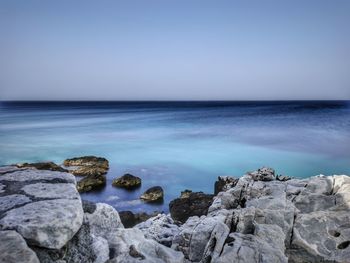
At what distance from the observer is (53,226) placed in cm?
399

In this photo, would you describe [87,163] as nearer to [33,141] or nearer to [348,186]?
[33,141]

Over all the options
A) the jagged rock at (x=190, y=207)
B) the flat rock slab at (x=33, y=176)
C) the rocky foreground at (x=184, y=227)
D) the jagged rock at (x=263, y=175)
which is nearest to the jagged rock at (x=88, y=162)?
the jagged rock at (x=190, y=207)

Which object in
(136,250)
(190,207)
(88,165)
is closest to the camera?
(136,250)

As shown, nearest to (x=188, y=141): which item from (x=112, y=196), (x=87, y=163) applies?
(x=87, y=163)

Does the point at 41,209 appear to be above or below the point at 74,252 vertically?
above

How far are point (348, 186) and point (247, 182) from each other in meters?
3.50

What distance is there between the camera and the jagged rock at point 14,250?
355 centimetres

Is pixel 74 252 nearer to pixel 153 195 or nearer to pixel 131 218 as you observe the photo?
pixel 131 218

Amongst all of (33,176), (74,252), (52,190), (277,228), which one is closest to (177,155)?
(277,228)

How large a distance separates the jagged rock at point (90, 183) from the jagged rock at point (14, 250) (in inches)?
847

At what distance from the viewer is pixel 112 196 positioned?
77.5 feet

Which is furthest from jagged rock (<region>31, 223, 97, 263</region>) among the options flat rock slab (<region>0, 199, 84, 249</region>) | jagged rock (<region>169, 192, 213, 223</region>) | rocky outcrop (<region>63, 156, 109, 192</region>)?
rocky outcrop (<region>63, 156, 109, 192</region>)

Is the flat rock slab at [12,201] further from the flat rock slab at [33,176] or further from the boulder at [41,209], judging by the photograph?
the flat rock slab at [33,176]

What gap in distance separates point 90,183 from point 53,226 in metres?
21.9
